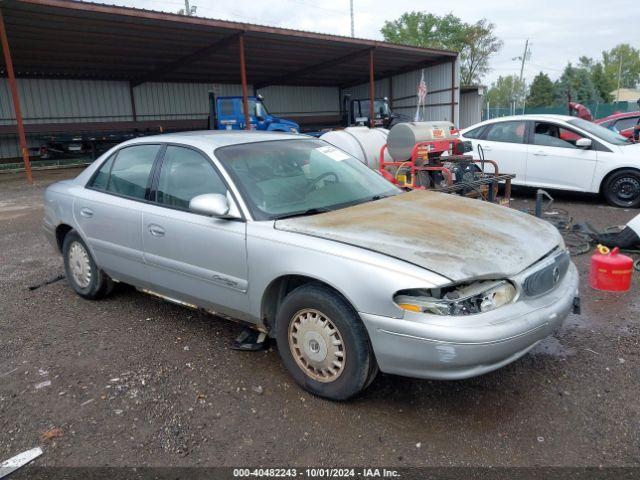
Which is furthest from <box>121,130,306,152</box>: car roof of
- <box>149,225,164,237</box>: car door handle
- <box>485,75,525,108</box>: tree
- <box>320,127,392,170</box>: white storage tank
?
<box>485,75,525,108</box>: tree

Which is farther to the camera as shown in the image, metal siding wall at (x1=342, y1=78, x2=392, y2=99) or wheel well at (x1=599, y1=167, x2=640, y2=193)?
metal siding wall at (x1=342, y1=78, x2=392, y2=99)

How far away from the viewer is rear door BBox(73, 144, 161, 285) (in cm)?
402

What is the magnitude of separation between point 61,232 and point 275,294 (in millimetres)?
2883

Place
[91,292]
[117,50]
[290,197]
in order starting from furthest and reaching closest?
[117,50]
[91,292]
[290,197]

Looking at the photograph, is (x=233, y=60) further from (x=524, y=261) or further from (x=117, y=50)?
(x=524, y=261)

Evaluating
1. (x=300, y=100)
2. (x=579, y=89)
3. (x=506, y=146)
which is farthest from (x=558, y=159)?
(x=579, y=89)

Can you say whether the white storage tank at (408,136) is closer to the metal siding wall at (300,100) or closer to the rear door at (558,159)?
the rear door at (558,159)

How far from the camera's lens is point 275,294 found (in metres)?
3.25

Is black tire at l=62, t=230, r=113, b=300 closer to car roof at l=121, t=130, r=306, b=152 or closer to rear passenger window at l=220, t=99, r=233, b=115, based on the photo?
car roof at l=121, t=130, r=306, b=152

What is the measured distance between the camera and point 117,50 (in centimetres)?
1853

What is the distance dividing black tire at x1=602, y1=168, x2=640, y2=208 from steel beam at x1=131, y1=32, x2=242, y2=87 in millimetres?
11801

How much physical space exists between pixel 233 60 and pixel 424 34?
133ft

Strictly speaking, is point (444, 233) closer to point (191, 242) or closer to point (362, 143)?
point (191, 242)

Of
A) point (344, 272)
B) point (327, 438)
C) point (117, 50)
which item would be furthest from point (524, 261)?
point (117, 50)
